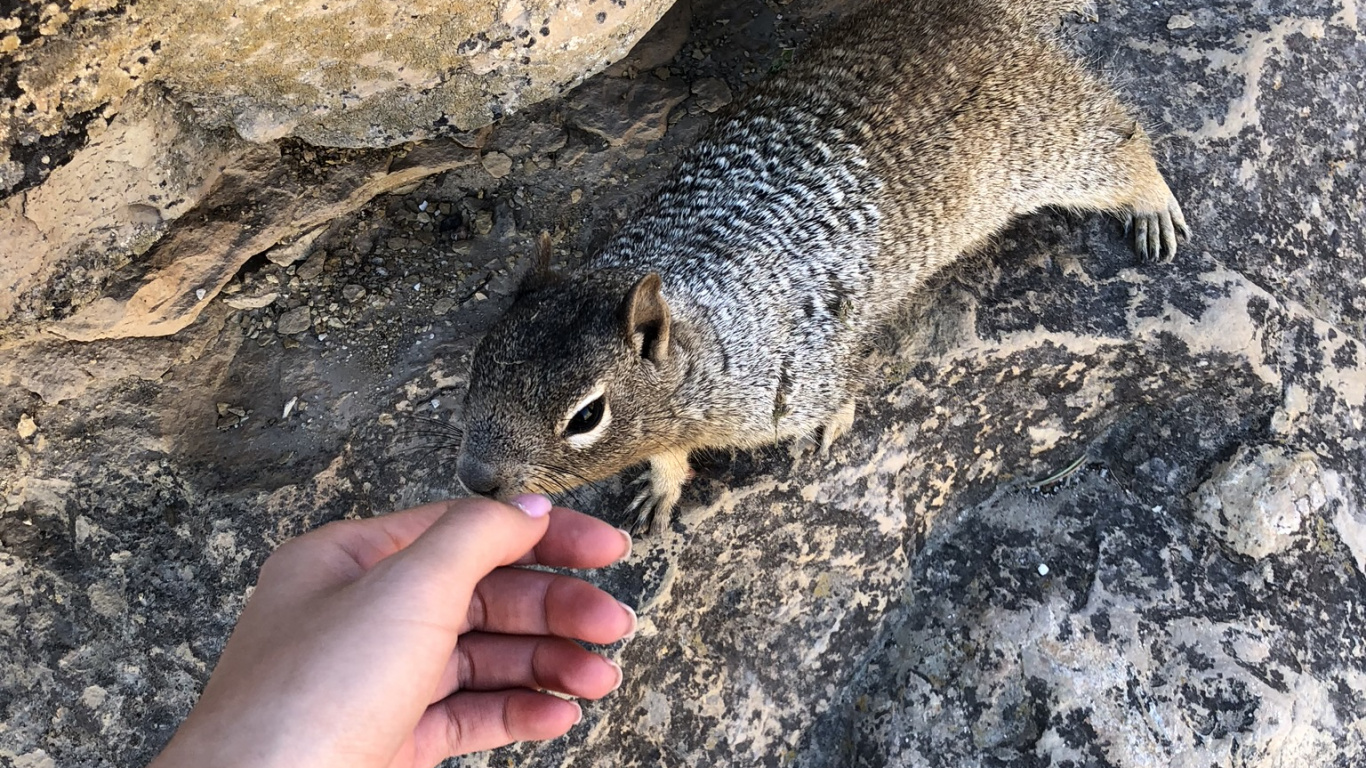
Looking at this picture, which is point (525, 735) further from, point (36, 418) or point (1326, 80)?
point (1326, 80)

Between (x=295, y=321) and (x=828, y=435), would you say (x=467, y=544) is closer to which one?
(x=828, y=435)

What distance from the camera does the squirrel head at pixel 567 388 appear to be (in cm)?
239

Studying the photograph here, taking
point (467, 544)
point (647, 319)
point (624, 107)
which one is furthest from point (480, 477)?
point (624, 107)

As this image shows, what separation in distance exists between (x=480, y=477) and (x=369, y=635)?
64 centimetres

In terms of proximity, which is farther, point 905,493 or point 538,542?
point 905,493

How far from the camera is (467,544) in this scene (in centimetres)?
189

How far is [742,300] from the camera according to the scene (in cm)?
309

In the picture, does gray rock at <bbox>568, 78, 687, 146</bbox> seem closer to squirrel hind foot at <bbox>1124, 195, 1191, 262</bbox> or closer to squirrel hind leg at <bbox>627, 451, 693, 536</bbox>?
squirrel hind leg at <bbox>627, 451, 693, 536</bbox>

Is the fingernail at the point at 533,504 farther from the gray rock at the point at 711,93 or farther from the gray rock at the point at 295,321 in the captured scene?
the gray rock at the point at 711,93

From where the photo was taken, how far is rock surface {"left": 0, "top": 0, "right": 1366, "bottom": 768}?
2.88 meters

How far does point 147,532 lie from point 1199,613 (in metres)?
3.45

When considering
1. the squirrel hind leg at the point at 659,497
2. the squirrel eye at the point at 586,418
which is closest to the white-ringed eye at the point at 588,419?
the squirrel eye at the point at 586,418

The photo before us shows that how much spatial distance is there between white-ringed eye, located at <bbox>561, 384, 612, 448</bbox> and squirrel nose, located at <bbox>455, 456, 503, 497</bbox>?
0.21 metres

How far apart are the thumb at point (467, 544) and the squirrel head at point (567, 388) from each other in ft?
1.02
